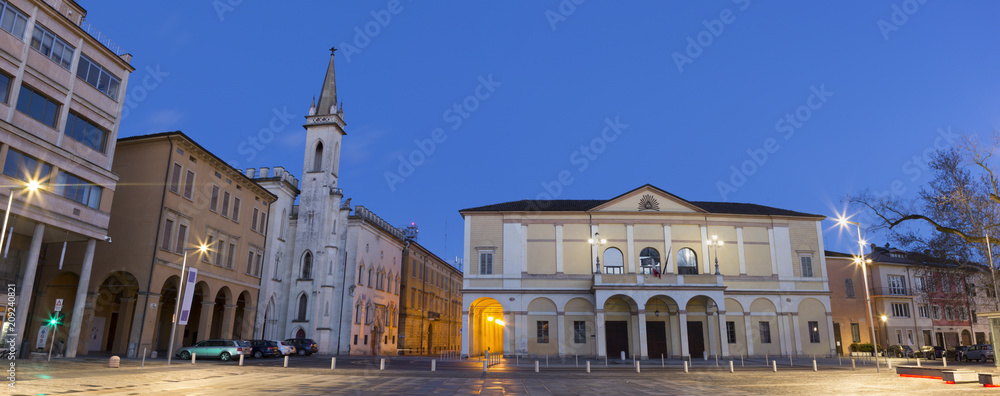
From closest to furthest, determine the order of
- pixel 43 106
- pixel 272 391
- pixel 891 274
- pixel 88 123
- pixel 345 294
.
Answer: pixel 272 391, pixel 43 106, pixel 88 123, pixel 345 294, pixel 891 274

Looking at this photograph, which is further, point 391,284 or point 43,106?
point 391,284

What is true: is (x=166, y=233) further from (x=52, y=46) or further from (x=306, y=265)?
(x=306, y=265)

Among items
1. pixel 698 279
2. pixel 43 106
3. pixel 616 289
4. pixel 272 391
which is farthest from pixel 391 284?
pixel 272 391

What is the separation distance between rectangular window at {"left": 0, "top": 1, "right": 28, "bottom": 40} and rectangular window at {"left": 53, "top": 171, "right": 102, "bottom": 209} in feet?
20.4

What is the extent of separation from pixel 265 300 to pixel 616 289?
27926mm

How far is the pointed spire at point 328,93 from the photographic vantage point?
2157 inches

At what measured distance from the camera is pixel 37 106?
25.5 metres

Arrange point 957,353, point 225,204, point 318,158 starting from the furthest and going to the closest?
point 318,158 < point 957,353 < point 225,204

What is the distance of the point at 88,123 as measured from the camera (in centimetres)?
2839

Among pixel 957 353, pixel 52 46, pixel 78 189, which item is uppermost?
pixel 52 46

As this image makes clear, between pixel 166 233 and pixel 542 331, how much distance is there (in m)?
25.5

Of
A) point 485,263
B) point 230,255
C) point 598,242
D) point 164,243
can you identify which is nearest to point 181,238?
point 164,243

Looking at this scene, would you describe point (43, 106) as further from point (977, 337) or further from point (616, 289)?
point (977, 337)

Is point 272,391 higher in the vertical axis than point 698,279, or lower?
lower
